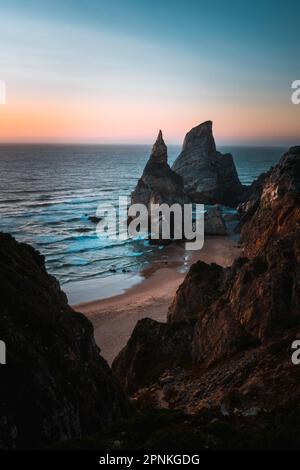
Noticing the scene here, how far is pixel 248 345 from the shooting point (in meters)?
17.2

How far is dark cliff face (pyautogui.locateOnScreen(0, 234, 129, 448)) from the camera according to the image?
10797 millimetres

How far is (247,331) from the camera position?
17.6 meters

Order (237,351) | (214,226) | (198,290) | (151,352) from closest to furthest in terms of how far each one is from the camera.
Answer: (237,351) < (151,352) < (198,290) < (214,226)

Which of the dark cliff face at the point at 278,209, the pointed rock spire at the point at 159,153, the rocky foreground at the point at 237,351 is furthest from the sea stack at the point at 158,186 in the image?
the rocky foreground at the point at 237,351

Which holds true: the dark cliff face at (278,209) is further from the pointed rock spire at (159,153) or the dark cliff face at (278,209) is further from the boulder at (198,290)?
the pointed rock spire at (159,153)

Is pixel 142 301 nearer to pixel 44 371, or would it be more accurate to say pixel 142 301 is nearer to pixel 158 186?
pixel 44 371

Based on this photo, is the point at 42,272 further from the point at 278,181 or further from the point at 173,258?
the point at 173,258

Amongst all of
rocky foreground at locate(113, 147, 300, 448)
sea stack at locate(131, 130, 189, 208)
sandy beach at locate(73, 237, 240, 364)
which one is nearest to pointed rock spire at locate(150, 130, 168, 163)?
sea stack at locate(131, 130, 189, 208)

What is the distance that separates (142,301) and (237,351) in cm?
2097

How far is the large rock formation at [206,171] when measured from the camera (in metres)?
86.6

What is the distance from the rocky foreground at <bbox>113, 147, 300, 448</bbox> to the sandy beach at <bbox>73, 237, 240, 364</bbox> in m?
5.63

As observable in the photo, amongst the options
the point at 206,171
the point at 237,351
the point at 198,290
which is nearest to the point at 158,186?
the point at 206,171

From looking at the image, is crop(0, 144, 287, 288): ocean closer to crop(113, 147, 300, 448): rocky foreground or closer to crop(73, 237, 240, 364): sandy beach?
crop(73, 237, 240, 364): sandy beach
